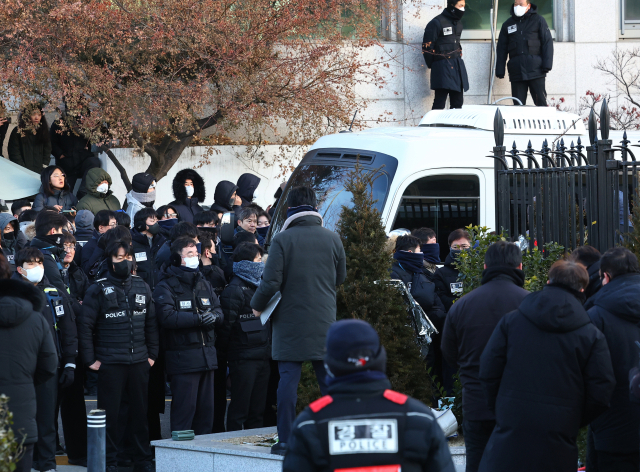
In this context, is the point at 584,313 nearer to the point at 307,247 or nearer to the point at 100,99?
the point at 307,247

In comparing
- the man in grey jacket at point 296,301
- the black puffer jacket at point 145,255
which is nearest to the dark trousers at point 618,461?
the man in grey jacket at point 296,301

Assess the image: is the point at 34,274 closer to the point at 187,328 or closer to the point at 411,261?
the point at 187,328

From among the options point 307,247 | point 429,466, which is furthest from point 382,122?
point 429,466

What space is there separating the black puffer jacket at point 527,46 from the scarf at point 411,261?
898 cm

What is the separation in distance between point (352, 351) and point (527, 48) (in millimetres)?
14119

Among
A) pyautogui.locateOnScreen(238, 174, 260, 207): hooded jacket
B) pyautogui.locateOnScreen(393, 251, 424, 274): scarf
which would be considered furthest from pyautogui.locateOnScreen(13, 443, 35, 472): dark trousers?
pyautogui.locateOnScreen(238, 174, 260, 207): hooded jacket

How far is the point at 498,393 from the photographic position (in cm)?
492

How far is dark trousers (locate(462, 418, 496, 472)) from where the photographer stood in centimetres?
554

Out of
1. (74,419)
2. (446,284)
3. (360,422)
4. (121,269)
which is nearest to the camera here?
(360,422)

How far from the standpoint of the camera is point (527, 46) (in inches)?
635

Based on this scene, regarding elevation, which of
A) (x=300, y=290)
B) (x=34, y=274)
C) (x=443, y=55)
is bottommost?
(x=300, y=290)

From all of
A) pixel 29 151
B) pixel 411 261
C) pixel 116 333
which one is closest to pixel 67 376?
pixel 116 333

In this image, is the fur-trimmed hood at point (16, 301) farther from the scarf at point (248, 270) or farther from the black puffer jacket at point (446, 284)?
the black puffer jacket at point (446, 284)

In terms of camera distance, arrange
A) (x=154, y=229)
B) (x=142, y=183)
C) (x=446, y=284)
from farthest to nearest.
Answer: (x=142, y=183) < (x=154, y=229) < (x=446, y=284)
